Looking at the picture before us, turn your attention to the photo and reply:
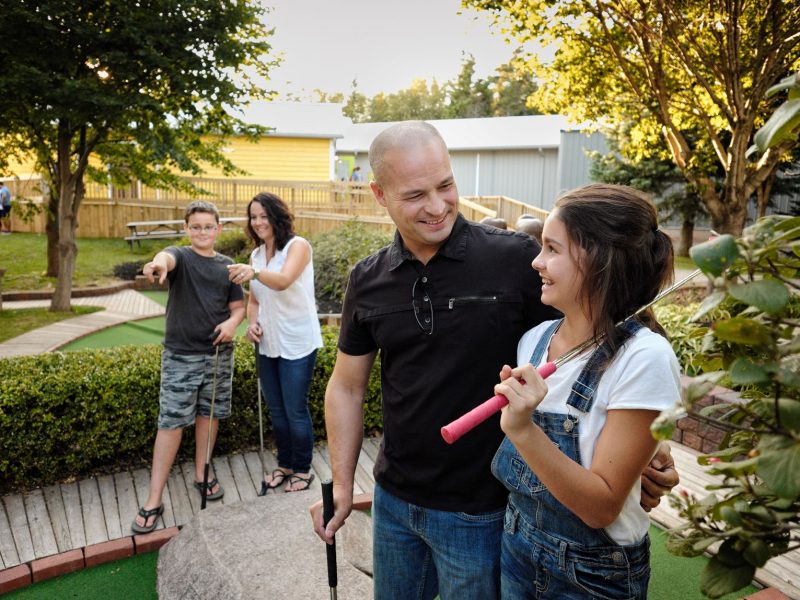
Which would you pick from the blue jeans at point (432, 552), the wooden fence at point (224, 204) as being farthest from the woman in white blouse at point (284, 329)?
the wooden fence at point (224, 204)

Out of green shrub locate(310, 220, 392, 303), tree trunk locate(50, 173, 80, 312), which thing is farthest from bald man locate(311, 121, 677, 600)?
tree trunk locate(50, 173, 80, 312)

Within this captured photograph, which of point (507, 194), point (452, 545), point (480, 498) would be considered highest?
point (507, 194)

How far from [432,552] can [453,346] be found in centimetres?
66

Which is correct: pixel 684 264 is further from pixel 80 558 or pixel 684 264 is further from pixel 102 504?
pixel 80 558

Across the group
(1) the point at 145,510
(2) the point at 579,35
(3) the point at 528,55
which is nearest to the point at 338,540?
(1) the point at 145,510

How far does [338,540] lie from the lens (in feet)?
11.0

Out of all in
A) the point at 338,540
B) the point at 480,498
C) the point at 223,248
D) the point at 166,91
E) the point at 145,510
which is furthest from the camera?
the point at 223,248

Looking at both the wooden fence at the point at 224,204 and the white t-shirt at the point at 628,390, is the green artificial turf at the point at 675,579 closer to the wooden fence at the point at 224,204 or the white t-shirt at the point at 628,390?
the white t-shirt at the point at 628,390

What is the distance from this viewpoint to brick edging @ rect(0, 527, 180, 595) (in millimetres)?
3182

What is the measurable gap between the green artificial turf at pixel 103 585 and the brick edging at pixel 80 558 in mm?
29

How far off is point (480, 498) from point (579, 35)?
848 centimetres

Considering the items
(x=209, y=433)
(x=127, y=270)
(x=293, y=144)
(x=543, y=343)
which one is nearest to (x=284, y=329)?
(x=209, y=433)

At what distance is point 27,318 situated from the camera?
8844 millimetres

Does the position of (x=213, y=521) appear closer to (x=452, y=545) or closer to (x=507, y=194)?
(x=452, y=545)
